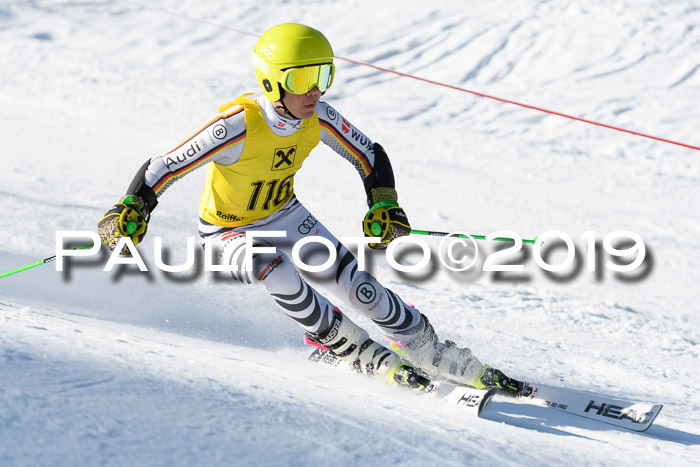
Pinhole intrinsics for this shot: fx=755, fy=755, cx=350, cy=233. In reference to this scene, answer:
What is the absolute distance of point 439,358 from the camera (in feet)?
12.9

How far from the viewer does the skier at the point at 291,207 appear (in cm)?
337

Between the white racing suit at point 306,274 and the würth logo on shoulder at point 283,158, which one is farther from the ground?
the würth logo on shoulder at point 283,158

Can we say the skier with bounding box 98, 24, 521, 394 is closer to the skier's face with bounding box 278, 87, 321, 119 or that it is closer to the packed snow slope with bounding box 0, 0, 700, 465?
the skier's face with bounding box 278, 87, 321, 119

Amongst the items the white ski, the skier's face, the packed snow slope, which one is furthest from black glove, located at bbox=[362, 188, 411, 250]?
the white ski

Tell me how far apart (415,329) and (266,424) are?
1607mm

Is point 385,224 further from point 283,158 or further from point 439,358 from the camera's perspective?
point 439,358

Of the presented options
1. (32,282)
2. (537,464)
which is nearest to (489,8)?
(32,282)

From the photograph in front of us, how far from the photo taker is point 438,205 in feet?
23.9

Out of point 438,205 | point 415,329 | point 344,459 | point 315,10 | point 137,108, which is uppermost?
point 315,10

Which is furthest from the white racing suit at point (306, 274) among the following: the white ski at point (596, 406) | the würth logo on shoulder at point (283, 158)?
the white ski at point (596, 406)

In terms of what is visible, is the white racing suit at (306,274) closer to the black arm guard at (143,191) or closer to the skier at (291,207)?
the skier at (291,207)

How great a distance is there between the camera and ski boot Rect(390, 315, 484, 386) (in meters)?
3.88

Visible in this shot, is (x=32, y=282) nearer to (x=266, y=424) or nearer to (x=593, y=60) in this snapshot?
(x=266, y=424)

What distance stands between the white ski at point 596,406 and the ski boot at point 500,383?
0.03 metres
